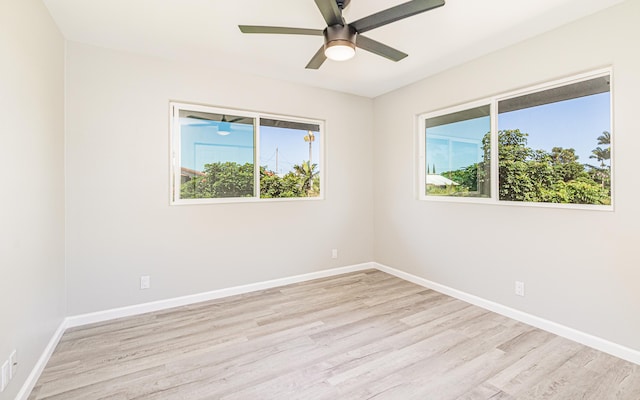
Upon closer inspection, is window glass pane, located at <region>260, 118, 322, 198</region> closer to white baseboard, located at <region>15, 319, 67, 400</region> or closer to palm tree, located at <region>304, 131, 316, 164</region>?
palm tree, located at <region>304, 131, 316, 164</region>

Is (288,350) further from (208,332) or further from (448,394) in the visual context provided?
(448,394)

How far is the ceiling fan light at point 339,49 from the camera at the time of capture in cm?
201

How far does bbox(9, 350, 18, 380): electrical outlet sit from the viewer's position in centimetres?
159

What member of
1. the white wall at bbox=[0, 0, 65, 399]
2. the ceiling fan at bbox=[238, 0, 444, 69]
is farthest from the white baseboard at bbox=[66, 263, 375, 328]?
the ceiling fan at bbox=[238, 0, 444, 69]

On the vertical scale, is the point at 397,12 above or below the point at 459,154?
above

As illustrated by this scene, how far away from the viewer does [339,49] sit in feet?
6.70

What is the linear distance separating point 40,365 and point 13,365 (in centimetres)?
49

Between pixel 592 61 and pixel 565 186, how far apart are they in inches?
39.6

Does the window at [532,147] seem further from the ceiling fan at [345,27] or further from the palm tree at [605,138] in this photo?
the ceiling fan at [345,27]

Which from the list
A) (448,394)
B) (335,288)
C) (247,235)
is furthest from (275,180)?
(448,394)

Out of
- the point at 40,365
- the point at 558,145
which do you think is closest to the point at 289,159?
the point at 558,145

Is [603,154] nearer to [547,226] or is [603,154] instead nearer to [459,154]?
[547,226]

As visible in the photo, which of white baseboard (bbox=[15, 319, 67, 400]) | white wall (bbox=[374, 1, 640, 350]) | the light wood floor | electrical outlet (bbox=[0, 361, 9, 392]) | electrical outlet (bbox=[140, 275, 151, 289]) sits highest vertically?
white wall (bbox=[374, 1, 640, 350])

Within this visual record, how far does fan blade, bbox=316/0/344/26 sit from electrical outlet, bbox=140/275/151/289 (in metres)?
2.90
